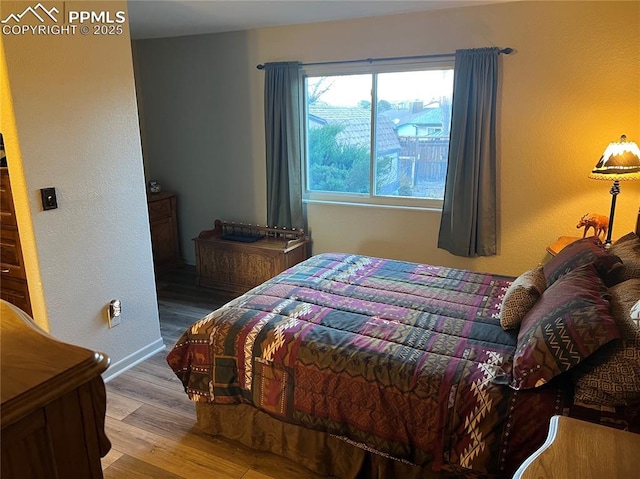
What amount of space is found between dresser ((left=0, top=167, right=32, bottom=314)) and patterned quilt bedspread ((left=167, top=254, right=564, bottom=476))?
1042 mm

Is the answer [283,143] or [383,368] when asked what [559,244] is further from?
[283,143]

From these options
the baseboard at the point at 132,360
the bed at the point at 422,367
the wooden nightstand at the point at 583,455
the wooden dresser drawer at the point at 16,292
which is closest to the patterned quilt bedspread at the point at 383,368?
the bed at the point at 422,367

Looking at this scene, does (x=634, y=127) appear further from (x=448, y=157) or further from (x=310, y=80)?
(x=310, y=80)

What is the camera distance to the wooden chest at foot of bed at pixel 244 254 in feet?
13.3

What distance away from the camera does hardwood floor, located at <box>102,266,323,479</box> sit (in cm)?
209

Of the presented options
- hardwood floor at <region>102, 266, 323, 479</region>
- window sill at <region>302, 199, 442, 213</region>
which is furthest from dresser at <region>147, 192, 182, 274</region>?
hardwood floor at <region>102, 266, 323, 479</region>

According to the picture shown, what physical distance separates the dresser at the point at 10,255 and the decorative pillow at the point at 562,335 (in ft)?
8.41

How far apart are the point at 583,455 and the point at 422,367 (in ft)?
2.51

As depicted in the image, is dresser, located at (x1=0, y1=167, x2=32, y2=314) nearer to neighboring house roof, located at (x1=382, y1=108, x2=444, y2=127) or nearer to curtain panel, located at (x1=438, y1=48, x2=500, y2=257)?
neighboring house roof, located at (x1=382, y1=108, x2=444, y2=127)

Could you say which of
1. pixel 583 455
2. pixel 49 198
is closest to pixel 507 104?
pixel 583 455

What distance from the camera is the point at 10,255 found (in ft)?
8.39

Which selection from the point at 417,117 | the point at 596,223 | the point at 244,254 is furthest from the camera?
the point at 244,254

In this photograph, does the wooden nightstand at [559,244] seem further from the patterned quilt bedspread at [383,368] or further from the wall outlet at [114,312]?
the wall outlet at [114,312]

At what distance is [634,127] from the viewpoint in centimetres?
310
